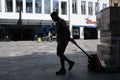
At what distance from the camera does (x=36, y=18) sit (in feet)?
185

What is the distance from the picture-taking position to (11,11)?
54.9 m

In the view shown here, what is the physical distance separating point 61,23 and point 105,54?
162cm

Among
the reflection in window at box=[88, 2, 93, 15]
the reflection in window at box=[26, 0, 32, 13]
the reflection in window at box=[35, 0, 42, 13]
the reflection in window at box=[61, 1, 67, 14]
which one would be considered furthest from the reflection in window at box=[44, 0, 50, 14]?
the reflection in window at box=[88, 2, 93, 15]

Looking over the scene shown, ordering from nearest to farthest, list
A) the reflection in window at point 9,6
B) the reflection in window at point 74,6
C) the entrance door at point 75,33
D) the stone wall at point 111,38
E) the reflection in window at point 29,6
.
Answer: the stone wall at point 111,38
the reflection in window at point 9,6
the reflection in window at point 29,6
the entrance door at point 75,33
the reflection in window at point 74,6

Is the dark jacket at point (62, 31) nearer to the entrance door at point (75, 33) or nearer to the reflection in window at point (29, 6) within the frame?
the reflection in window at point (29, 6)

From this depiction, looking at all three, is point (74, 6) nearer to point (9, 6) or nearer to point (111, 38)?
point (9, 6)

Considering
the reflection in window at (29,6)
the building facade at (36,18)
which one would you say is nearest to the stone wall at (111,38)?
the building facade at (36,18)

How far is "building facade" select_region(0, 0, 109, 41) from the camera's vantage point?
54.4m

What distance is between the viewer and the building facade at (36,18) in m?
54.4

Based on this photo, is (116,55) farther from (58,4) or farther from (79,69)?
(58,4)

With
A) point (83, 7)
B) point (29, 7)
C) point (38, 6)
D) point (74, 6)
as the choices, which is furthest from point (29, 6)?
point (83, 7)

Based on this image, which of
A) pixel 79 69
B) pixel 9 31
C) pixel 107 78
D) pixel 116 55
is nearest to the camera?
pixel 107 78

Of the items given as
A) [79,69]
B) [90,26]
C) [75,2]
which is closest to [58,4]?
[75,2]

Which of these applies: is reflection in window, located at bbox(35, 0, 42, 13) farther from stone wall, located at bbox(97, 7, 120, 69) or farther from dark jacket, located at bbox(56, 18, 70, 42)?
Result: dark jacket, located at bbox(56, 18, 70, 42)
